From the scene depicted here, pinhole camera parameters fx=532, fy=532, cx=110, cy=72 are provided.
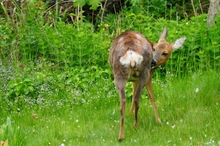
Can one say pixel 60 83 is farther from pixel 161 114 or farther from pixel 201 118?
pixel 201 118

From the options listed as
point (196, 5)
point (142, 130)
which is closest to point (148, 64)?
point (142, 130)

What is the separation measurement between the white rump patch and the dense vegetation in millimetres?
1012

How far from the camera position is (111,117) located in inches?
317

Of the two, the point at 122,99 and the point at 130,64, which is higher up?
the point at 130,64

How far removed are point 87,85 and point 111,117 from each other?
1.24 m

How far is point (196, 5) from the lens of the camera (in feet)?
40.9

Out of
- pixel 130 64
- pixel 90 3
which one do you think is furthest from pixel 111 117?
pixel 90 3

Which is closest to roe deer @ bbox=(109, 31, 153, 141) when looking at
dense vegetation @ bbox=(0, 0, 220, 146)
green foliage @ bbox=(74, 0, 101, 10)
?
dense vegetation @ bbox=(0, 0, 220, 146)

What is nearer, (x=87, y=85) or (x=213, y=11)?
(x=87, y=85)

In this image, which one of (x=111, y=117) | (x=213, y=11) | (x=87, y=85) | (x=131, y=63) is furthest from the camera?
(x=213, y=11)

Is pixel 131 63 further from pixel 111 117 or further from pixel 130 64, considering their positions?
pixel 111 117

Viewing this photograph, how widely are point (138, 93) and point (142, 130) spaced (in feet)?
1.85

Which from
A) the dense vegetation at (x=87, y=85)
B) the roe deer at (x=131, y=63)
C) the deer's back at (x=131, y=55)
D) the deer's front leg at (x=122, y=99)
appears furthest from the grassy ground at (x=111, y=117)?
the deer's back at (x=131, y=55)

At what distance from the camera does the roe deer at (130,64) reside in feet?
22.6
